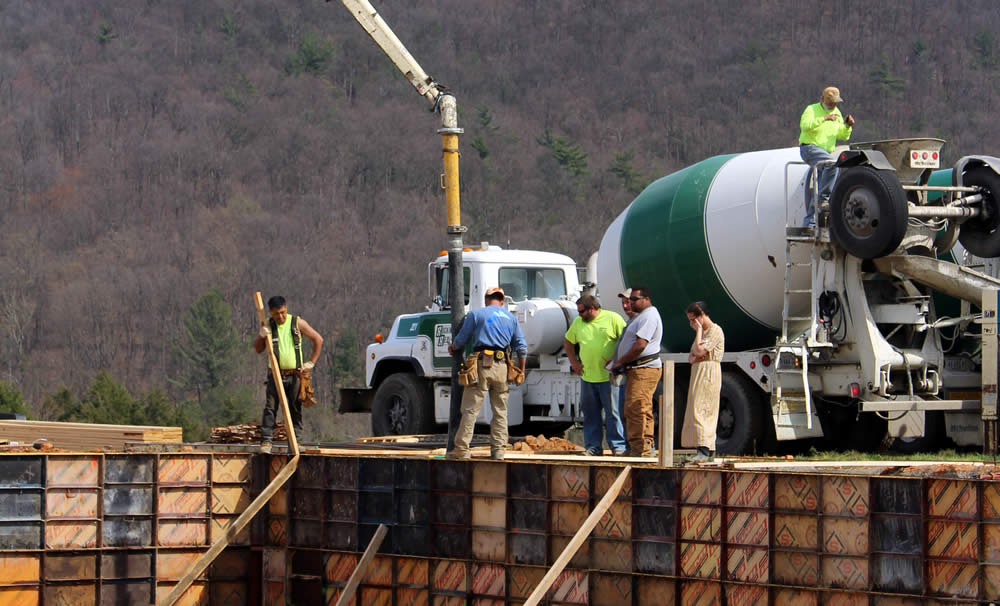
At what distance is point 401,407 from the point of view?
21203mm

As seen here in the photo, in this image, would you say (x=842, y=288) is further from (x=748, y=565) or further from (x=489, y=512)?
(x=748, y=565)

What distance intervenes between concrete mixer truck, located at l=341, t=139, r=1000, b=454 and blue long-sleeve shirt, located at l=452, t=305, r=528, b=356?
4.15 m

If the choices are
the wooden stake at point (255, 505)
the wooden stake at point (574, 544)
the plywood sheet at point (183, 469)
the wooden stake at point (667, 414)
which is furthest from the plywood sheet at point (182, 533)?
the wooden stake at point (667, 414)

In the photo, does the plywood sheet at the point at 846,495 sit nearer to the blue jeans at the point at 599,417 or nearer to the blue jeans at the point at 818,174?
the blue jeans at the point at 599,417

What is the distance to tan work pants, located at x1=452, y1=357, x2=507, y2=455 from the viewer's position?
42.8ft

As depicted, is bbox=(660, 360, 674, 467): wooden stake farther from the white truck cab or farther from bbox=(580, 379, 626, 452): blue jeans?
Answer: the white truck cab

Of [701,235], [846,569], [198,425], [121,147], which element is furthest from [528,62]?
[846,569]

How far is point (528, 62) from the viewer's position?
9938 cm

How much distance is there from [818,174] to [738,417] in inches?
110

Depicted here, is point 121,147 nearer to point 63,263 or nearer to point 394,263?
point 63,263

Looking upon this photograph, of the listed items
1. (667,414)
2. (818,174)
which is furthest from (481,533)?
(818,174)

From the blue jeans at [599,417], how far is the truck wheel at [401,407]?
6.11 meters

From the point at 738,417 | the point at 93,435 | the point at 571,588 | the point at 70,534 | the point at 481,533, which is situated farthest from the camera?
the point at 93,435

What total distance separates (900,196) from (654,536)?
5.42 meters
